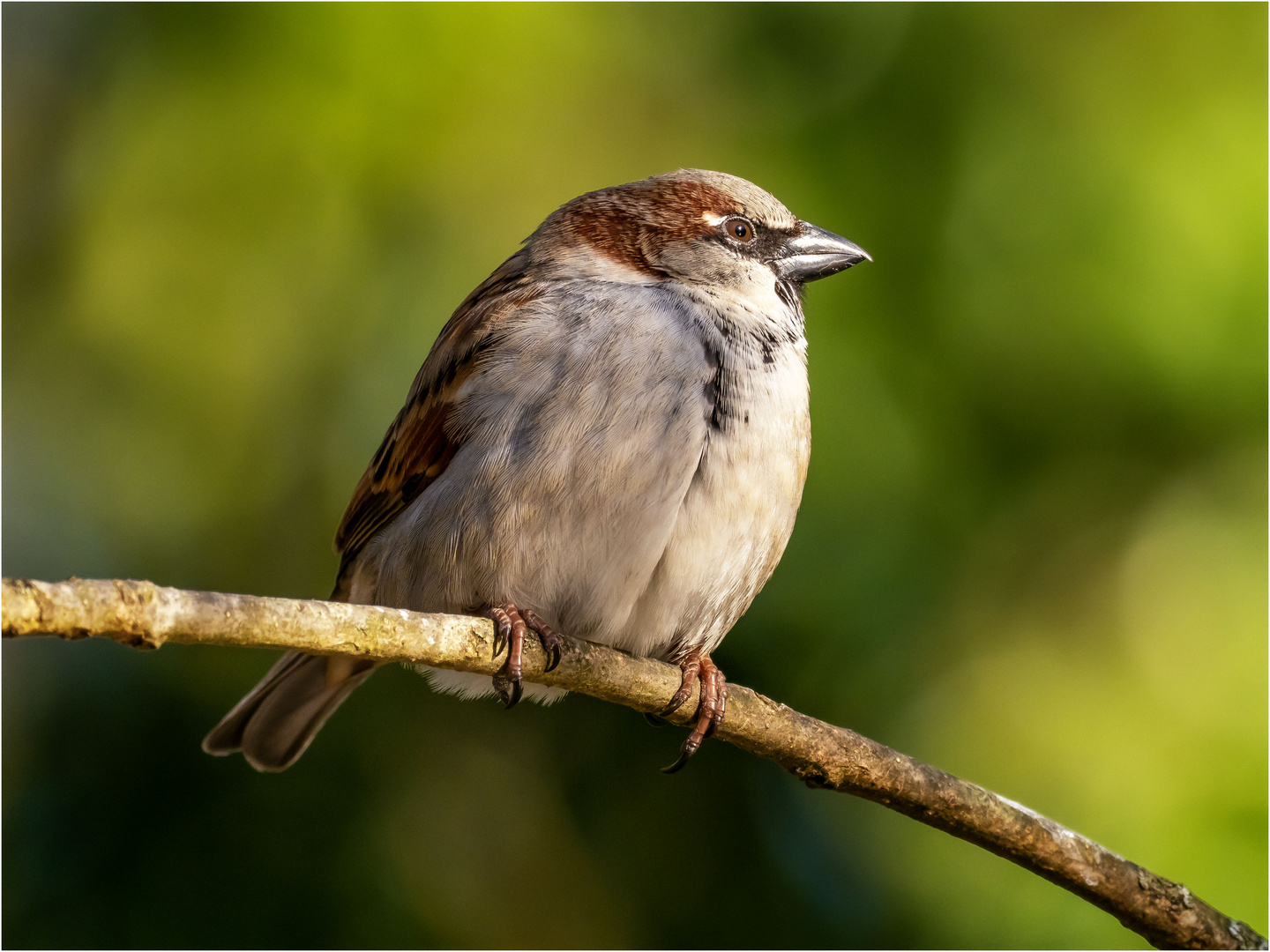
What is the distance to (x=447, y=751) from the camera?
3787 millimetres

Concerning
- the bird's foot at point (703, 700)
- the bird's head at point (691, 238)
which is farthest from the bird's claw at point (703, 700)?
the bird's head at point (691, 238)

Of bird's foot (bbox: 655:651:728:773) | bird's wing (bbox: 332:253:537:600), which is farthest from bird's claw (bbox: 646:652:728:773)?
bird's wing (bbox: 332:253:537:600)

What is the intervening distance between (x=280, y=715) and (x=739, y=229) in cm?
183

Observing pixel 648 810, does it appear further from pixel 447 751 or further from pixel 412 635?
pixel 412 635

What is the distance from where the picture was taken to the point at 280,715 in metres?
3.59

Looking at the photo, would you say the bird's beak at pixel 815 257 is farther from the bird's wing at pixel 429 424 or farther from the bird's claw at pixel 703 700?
the bird's claw at pixel 703 700

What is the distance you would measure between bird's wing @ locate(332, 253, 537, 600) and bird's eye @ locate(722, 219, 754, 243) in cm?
55

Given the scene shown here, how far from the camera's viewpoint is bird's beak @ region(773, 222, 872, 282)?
11.1 ft

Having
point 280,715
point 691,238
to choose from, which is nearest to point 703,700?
point 691,238

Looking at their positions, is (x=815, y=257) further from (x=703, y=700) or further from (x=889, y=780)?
(x=889, y=780)

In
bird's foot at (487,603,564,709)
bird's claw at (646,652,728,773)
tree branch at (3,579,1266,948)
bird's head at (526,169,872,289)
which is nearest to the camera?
tree branch at (3,579,1266,948)

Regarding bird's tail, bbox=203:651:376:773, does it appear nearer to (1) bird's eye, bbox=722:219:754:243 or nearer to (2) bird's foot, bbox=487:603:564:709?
(2) bird's foot, bbox=487:603:564:709

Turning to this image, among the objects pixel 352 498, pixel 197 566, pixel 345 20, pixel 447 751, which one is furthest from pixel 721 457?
pixel 345 20

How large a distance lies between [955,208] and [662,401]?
1.54 meters
